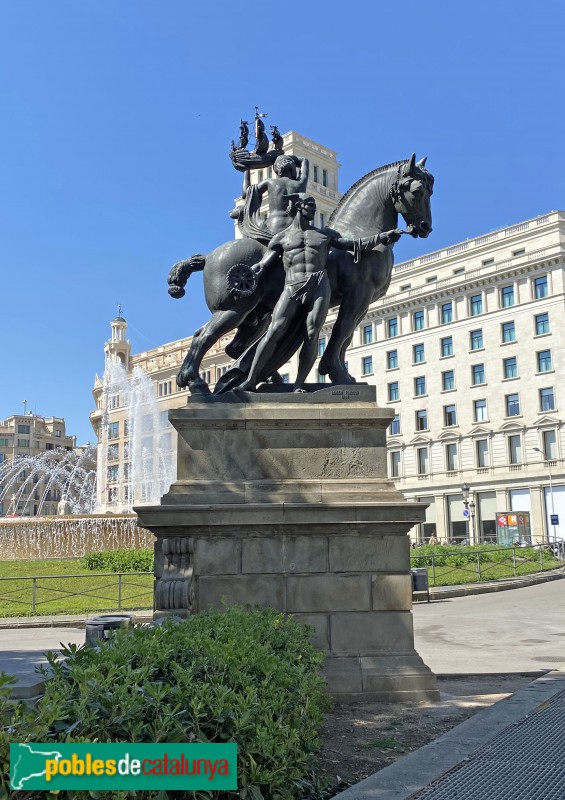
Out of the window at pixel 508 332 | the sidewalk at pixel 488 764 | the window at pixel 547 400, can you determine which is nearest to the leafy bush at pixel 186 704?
the sidewalk at pixel 488 764

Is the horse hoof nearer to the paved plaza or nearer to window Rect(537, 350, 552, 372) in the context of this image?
the paved plaza

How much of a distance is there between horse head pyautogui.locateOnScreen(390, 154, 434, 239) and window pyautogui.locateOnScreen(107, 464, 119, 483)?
270 feet

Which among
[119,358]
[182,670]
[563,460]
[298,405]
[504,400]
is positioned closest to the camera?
[182,670]

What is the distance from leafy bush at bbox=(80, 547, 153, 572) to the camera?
85.4 ft

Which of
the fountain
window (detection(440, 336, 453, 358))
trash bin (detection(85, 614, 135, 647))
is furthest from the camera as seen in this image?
window (detection(440, 336, 453, 358))

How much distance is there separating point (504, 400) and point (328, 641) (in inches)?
2086

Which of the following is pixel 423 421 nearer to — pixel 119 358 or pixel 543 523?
pixel 543 523

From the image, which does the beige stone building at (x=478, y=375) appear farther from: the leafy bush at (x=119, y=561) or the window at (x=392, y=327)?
the leafy bush at (x=119, y=561)

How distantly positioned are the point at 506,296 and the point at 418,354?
9.66 metres

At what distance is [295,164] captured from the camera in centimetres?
1010

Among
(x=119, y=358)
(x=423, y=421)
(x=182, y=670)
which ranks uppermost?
(x=119, y=358)

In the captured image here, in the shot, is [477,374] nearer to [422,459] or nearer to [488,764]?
[422,459]

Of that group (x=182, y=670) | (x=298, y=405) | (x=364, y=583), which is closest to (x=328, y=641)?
(x=364, y=583)

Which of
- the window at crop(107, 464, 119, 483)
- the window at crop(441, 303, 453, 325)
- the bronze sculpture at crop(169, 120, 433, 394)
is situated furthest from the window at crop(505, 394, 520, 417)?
the bronze sculpture at crop(169, 120, 433, 394)
